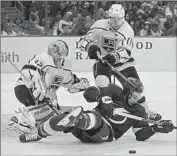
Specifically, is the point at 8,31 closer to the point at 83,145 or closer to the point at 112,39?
the point at 112,39

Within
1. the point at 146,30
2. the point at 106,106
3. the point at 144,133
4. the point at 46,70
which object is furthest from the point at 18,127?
the point at 146,30

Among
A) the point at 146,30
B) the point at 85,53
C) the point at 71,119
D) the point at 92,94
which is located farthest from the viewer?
the point at 146,30

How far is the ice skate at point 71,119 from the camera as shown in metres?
2.95

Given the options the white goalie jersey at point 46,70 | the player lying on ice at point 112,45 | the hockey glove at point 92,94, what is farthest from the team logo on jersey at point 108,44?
the hockey glove at point 92,94

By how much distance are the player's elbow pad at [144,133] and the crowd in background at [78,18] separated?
12.4 ft

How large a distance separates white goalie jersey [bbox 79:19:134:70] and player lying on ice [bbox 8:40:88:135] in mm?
388

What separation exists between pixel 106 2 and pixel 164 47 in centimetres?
90

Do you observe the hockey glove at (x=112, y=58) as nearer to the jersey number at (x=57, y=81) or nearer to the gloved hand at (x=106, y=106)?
the jersey number at (x=57, y=81)

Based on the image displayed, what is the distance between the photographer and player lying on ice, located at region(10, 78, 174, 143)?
10.0ft

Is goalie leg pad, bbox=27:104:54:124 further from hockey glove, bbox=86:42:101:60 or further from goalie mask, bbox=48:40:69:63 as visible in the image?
hockey glove, bbox=86:42:101:60

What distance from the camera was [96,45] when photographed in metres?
3.85

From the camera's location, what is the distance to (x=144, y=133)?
11.0 feet

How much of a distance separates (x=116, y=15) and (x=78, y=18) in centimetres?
340

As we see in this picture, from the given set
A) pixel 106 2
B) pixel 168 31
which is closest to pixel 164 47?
pixel 168 31
